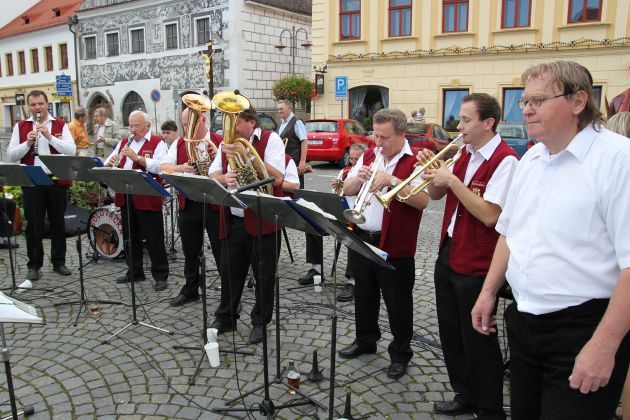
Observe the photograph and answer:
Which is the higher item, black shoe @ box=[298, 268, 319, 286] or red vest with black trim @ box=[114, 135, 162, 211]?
red vest with black trim @ box=[114, 135, 162, 211]

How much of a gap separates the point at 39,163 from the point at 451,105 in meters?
18.4

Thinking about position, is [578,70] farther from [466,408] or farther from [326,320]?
[326,320]

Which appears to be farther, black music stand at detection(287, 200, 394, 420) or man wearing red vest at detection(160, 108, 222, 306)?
man wearing red vest at detection(160, 108, 222, 306)

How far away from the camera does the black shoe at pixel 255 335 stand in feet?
14.4

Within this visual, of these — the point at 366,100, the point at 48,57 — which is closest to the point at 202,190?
the point at 366,100

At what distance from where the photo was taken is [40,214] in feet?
20.3

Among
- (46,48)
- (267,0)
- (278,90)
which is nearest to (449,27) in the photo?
(278,90)

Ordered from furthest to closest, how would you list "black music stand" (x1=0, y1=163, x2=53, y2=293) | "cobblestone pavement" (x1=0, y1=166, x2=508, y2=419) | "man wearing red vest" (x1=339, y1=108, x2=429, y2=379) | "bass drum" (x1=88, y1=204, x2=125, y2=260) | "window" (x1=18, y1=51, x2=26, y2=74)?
"window" (x1=18, y1=51, x2=26, y2=74)
"bass drum" (x1=88, y1=204, x2=125, y2=260)
"black music stand" (x1=0, y1=163, x2=53, y2=293)
"man wearing red vest" (x1=339, y1=108, x2=429, y2=379)
"cobblestone pavement" (x1=0, y1=166, x2=508, y2=419)

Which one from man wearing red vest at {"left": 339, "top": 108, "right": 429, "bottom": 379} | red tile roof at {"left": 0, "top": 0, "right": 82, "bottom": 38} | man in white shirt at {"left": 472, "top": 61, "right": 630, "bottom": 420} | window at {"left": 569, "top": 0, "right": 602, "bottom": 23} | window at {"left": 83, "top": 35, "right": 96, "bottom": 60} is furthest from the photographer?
red tile roof at {"left": 0, "top": 0, "right": 82, "bottom": 38}

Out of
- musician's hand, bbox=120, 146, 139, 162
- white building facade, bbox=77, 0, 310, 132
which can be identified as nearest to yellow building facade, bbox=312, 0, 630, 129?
white building facade, bbox=77, 0, 310, 132

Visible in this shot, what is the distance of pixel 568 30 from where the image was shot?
18969mm

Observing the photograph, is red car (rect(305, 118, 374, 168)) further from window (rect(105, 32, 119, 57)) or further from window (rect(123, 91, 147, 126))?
window (rect(105, 32, 119, 57))

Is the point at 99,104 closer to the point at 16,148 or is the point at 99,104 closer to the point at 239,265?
the point at 16,148

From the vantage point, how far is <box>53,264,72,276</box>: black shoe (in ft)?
20.6
